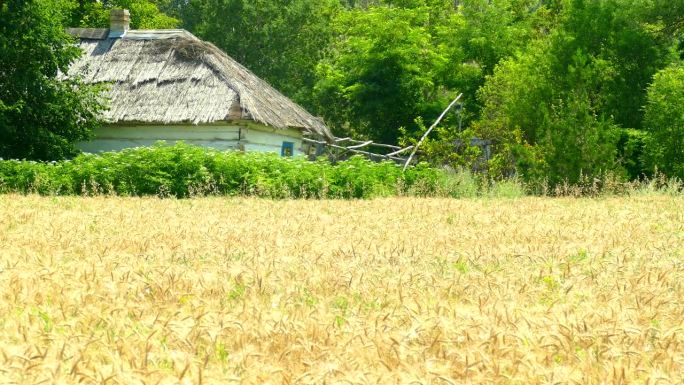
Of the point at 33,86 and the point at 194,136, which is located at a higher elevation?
the point at 33,86

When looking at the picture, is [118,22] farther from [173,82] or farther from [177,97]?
[177,97]

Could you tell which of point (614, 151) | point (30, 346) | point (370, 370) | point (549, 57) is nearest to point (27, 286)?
point (30, 346)

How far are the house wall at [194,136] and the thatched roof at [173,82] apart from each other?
782 millimetres

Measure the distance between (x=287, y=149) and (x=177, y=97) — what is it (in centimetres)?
467

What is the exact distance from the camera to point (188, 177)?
1877cm

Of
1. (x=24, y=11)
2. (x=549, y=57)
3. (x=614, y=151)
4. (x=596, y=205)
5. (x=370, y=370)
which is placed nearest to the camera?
(x=370, y=370)

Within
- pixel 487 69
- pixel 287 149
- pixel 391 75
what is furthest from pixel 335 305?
pixel 487 69

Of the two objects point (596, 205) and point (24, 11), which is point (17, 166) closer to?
point (24, 11)

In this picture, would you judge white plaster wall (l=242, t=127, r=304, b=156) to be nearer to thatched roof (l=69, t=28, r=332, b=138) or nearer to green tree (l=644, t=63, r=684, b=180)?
thatched roof (l=69, t=28, r=332, b=138)

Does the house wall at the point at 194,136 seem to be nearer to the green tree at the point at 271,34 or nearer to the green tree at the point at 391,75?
the green tree at the point at 391,75

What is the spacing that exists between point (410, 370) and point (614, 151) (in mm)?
18534

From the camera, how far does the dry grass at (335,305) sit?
3342 millimetres

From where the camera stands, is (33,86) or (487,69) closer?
(33,86)

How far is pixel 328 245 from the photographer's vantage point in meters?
7.88
